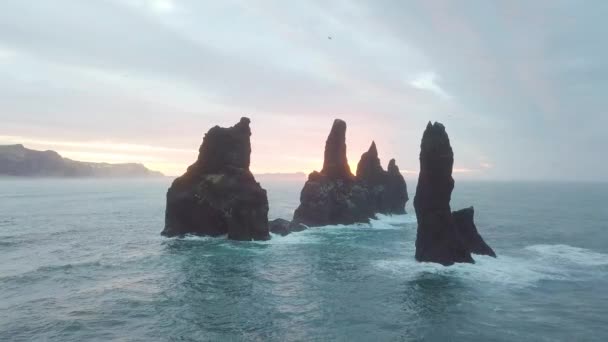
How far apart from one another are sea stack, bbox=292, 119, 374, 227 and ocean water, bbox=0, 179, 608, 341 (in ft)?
44.1

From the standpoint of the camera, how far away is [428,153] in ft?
185

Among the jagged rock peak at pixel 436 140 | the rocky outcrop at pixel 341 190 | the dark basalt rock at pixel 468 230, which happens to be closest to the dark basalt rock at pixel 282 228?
the rocky outcrop at pixel 341 190

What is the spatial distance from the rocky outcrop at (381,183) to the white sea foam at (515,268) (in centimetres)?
4656

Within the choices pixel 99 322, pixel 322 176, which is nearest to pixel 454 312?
pixel 99 322

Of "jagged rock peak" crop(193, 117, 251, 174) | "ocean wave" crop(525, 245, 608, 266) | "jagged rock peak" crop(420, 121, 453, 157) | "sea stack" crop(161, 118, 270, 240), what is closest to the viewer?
"jagged rock peak" crop(420, 121, 453, 157)

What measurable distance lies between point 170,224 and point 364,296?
4304 cm

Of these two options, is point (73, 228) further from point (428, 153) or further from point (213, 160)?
point (428, 153)

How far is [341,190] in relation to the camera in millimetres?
91938

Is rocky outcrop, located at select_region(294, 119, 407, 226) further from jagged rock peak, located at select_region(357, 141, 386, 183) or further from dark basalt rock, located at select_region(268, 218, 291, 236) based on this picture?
dark basalt rock, located at select_region(268, 218, 291, 236)

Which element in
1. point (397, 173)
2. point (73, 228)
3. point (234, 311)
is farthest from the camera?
point (397, 173)

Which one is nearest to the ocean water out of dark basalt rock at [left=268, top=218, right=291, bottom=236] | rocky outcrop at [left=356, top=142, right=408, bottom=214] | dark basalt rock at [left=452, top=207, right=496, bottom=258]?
dark basalt rock at [left=268, top=218, right=291, bottom=236]

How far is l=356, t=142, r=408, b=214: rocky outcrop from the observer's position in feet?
354

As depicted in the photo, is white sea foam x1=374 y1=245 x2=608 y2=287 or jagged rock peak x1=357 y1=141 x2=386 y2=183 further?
jagged rock peak x1=357 y1=141 x2=386 y2=183

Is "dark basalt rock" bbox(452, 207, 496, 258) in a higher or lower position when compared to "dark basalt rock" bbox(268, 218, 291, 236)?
higher
